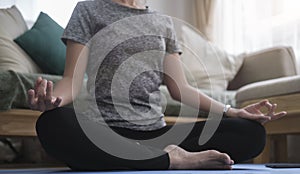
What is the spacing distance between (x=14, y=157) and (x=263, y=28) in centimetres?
174

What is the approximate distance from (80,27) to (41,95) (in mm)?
401

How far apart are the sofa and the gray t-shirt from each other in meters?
0.48

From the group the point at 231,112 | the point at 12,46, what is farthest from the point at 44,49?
the point at 231,112

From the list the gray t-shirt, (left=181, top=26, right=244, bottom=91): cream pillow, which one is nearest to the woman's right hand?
the gray t-shirt

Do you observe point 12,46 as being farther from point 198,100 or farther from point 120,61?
point 198,100

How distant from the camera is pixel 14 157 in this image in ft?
7.73

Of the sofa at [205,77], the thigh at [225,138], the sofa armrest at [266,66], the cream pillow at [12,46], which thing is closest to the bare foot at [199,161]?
the thigh at [225,138]

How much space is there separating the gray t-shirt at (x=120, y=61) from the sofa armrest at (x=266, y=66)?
50.3 inches

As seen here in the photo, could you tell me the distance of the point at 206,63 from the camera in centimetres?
288

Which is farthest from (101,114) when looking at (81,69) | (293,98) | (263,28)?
(263,28)

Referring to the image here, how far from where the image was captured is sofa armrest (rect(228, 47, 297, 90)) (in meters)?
2.55

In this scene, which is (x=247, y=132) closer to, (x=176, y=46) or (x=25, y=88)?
(x=176, y=46)

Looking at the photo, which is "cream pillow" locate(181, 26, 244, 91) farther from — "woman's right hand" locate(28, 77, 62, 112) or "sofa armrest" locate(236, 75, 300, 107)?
"woman's right hand" locate(28, 77, 62, 112)

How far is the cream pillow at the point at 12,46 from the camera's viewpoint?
83.8 inches
